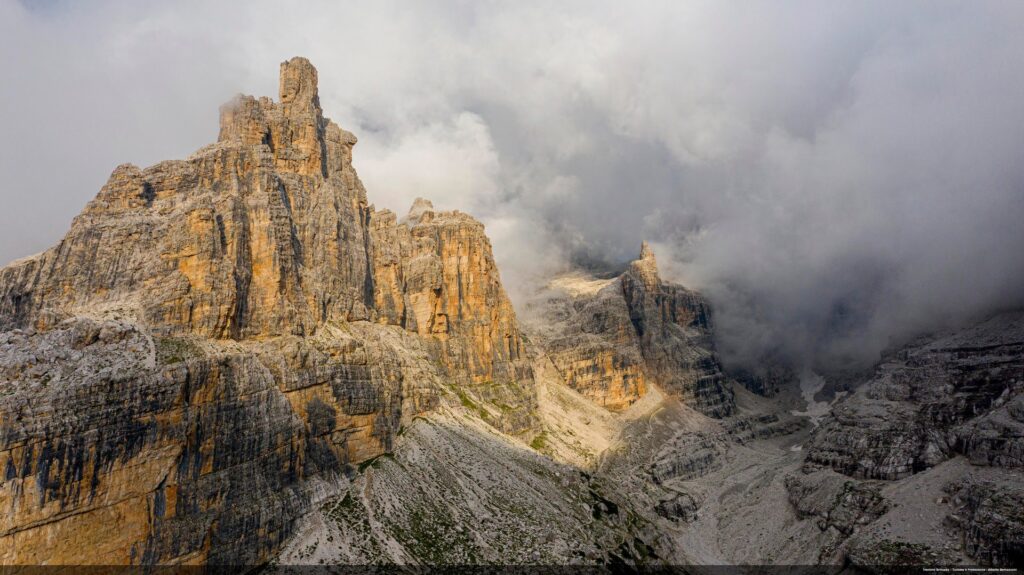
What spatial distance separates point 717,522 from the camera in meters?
199

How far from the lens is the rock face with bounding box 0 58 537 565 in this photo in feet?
276

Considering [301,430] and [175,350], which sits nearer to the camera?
[175,350]

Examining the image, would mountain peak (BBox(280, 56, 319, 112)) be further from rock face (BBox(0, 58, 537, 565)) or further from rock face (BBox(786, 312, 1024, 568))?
rock face (BBox(786, 312, 1024, 568))

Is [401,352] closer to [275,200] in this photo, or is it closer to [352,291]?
[352,291]

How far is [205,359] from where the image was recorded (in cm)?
10475

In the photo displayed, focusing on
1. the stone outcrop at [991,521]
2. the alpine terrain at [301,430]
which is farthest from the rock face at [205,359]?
the stone outcrop at [991,521]

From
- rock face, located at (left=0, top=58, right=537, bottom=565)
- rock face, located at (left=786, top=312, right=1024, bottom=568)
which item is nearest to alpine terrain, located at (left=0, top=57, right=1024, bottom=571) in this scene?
rock face, located at (left=0, top=58, right=537, bottom=565)

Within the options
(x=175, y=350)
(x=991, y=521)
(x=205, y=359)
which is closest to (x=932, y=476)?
(x=991, y=521)

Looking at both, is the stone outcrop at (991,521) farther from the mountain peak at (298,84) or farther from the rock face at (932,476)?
the mountain peak at (298,84)

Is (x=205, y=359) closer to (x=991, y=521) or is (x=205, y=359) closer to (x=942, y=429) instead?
(x=991, y=521)

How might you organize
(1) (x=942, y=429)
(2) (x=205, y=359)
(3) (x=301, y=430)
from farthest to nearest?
(1) (x=942, y=429)
(3) (x=301, y=430)
(2) (x=205, y=359)

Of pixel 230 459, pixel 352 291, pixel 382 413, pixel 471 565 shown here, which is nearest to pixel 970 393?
pixel 471 565

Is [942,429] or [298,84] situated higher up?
[298,84]

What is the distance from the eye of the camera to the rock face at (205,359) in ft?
276
